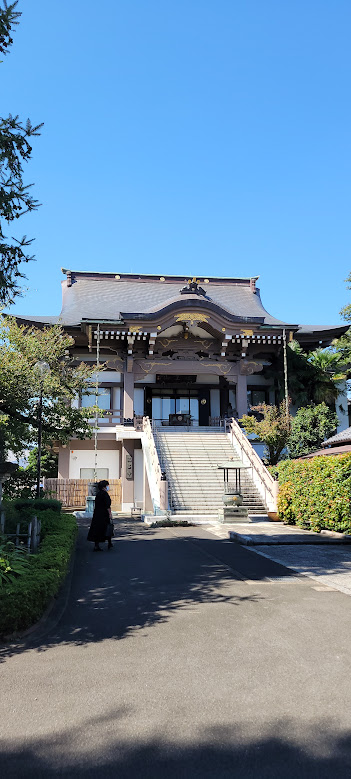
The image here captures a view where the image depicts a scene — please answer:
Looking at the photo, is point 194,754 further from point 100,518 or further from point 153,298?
point 153,298

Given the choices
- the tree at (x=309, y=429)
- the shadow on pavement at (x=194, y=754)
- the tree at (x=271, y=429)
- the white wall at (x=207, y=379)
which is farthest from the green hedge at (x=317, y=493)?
the white wall at (x=207, y=379)

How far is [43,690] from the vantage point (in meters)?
4.12

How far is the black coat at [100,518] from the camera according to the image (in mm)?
11867

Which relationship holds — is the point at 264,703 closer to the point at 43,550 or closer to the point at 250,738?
the point at 250,738

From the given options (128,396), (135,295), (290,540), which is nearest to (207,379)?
(128,396)

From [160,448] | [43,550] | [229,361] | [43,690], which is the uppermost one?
[229,361]

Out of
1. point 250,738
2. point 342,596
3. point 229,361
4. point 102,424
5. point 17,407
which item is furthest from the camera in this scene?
point 229,361

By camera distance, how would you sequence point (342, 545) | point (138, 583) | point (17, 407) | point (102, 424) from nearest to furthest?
point (138, 583) < point (342, 545) < point (17, 407) < point (102, 424)

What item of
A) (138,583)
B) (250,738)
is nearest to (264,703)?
(250,738)

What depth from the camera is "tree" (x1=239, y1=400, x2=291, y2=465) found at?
78.2ft

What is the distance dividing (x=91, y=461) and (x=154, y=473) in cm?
682

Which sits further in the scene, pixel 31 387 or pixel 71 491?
pixel 71 491

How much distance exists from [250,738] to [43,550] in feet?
17.9

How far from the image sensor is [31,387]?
1566cm
